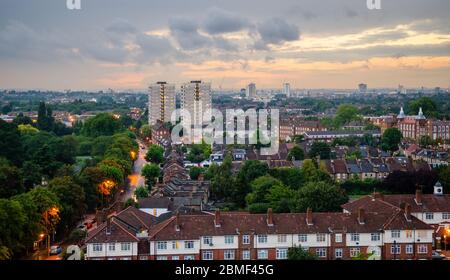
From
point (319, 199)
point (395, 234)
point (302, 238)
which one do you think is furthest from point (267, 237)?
point (319, 199)

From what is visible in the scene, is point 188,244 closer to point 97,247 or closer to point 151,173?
point 97,247

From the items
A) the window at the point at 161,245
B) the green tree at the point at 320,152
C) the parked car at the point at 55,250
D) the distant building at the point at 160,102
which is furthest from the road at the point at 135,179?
the distant building at the point at 160,102

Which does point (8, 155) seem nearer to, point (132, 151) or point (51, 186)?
point (132, 151)

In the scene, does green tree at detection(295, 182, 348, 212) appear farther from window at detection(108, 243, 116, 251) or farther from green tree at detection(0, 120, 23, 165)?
green tree at detection(0, 120, 23, 165)

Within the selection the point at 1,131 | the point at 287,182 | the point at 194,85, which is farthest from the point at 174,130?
the point at 287,182

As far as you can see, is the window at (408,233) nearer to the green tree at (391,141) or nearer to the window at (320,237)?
the window at (320,237)
